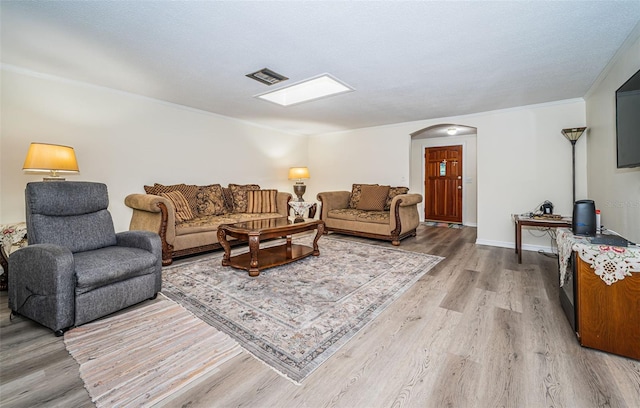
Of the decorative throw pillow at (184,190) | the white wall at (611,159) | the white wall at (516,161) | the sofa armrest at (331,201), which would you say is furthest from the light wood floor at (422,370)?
the sofa armrest at (331,201)

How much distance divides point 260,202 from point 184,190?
117cm

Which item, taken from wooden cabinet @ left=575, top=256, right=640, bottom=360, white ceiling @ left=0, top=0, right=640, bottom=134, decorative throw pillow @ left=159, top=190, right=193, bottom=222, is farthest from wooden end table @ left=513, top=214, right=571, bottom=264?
decorative throw pillow @ left=159, top=190, right=193, bottom=222

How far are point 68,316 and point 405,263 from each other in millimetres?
3096

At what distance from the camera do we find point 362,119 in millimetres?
5047

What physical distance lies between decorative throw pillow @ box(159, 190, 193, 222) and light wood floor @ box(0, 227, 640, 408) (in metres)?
1.77

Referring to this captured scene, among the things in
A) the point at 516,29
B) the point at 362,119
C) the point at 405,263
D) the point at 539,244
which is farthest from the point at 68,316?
the point at 539,244

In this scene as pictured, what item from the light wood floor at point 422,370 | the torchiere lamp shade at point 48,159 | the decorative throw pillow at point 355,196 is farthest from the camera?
the decorative throw pillow at point 355,196

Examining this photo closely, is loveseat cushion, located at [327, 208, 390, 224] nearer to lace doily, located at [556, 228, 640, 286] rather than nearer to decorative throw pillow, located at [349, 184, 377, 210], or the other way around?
decorative throw pillow, located at [349, 184, 377, 210]

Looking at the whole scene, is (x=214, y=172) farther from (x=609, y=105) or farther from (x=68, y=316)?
(x=609, y=105)

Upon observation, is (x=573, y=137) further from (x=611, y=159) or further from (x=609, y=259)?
(x=609, y=259)

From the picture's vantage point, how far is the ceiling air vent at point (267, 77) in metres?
2.93

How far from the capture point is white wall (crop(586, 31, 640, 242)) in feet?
7.38

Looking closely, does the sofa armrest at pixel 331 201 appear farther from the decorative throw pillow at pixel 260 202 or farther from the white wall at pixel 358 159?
the decorative throw pillow at pixel 260 202

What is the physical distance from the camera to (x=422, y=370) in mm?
1476
